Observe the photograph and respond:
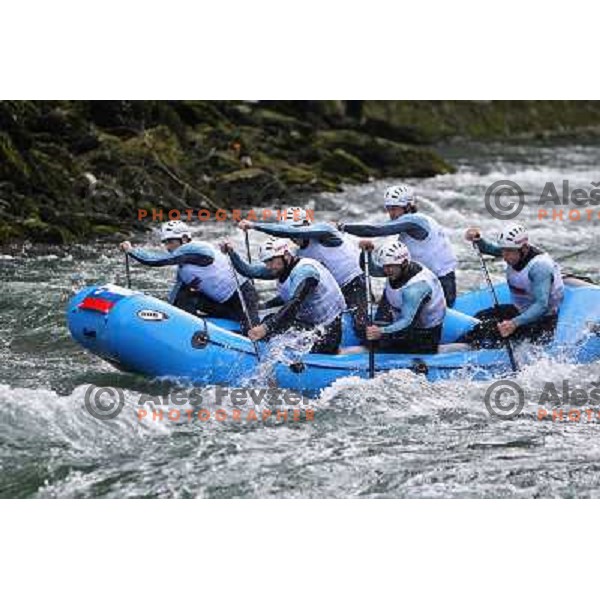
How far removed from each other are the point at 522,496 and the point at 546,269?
2.58m

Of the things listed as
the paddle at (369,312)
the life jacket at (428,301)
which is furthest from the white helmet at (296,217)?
the life jacket at (428,301)

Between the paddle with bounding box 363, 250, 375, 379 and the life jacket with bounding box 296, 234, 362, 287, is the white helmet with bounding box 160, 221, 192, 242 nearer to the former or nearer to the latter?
the life jacket with bounding box 296, 234, 362, 287

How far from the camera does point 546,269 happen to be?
11.4m

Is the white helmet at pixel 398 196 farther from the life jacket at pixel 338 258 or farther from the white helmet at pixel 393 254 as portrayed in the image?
the white helmet at pixel 393 254

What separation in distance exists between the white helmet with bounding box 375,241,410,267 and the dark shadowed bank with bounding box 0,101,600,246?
791cm

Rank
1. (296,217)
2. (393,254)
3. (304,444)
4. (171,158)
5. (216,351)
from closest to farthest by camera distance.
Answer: (304,444)
(393,254)
(216,351)
(296,217)
(171,158)

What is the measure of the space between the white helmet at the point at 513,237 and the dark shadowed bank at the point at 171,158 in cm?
820

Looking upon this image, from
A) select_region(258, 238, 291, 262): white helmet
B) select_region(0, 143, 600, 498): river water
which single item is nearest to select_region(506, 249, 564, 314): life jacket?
select_region(0, 143, 600, 498): river water

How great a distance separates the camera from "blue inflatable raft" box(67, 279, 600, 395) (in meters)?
11.2

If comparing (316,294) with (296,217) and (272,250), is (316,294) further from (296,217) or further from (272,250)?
(296,217)

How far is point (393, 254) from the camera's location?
1089 centimetres

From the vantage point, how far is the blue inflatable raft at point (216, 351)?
1125 cm

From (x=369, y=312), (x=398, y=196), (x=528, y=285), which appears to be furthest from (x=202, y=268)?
(x=528, y=285)

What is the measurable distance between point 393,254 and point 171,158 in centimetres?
1159
